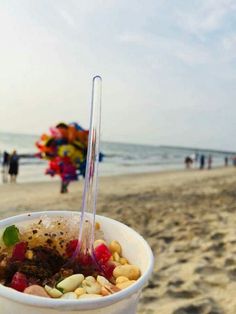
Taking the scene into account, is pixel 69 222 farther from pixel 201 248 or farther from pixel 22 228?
pixel 201 248

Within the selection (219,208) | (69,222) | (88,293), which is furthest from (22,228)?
(219,208)

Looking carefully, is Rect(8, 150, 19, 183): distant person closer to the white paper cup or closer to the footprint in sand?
the footprint in sand

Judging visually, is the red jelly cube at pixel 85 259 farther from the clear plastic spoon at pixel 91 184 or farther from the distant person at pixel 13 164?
the distant person at pixel 13 164

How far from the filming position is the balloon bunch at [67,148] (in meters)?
8.09

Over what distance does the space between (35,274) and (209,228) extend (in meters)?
4.47

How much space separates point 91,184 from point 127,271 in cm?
31

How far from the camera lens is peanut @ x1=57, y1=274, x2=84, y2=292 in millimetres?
1143

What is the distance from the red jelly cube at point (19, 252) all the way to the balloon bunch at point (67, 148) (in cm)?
674

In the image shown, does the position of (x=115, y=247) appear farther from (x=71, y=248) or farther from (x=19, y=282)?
(x=19, y=282)

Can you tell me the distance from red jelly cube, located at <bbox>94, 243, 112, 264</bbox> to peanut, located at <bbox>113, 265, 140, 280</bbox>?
67mm

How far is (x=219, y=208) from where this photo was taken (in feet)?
23.4

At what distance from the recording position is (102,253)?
138 cm

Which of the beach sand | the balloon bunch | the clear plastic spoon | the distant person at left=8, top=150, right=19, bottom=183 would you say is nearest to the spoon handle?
the clear plastic spoon

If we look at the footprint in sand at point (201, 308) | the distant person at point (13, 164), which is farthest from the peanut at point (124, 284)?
the distant person at point (13, 164)
